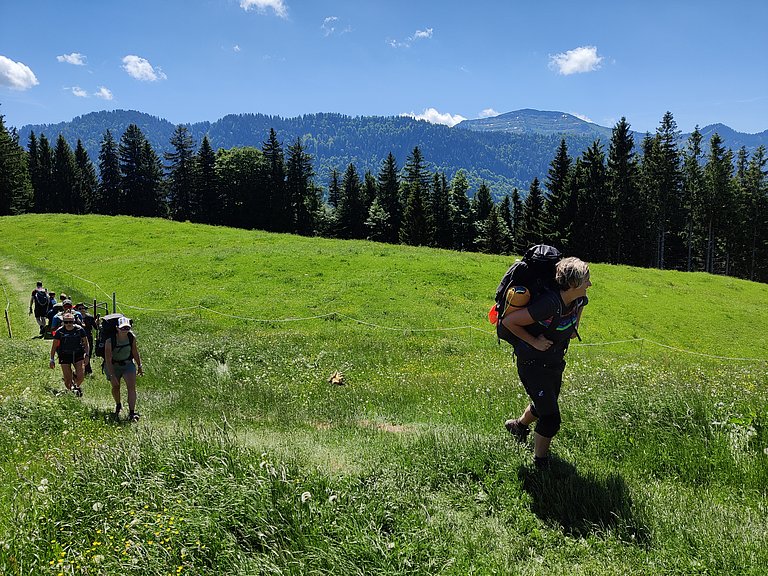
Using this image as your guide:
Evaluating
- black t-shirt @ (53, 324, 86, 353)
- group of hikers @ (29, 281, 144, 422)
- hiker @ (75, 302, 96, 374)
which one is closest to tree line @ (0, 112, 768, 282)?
hiker @ (75, 302, 96, 374)

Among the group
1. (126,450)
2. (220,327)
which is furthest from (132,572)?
(220,327)

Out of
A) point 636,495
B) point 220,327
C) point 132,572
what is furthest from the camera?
point 220,327

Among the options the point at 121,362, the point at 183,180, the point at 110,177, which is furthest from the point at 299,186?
the point at 121,362

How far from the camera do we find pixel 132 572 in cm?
363

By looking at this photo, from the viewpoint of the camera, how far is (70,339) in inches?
508

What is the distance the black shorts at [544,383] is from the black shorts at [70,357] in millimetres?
12398

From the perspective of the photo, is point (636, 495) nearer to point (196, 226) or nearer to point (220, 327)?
point (220, 327)

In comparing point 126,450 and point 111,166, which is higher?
point 111,166

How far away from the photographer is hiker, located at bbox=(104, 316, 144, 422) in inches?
381

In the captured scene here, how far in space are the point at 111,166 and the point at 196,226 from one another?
42.5m

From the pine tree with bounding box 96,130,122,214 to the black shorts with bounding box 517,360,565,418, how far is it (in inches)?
3521

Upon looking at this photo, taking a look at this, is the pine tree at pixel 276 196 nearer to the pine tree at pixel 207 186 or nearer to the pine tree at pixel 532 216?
the pine tree at pixel 207 186

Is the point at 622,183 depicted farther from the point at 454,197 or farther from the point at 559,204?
the point at 454,197

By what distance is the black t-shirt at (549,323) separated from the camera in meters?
4.97
